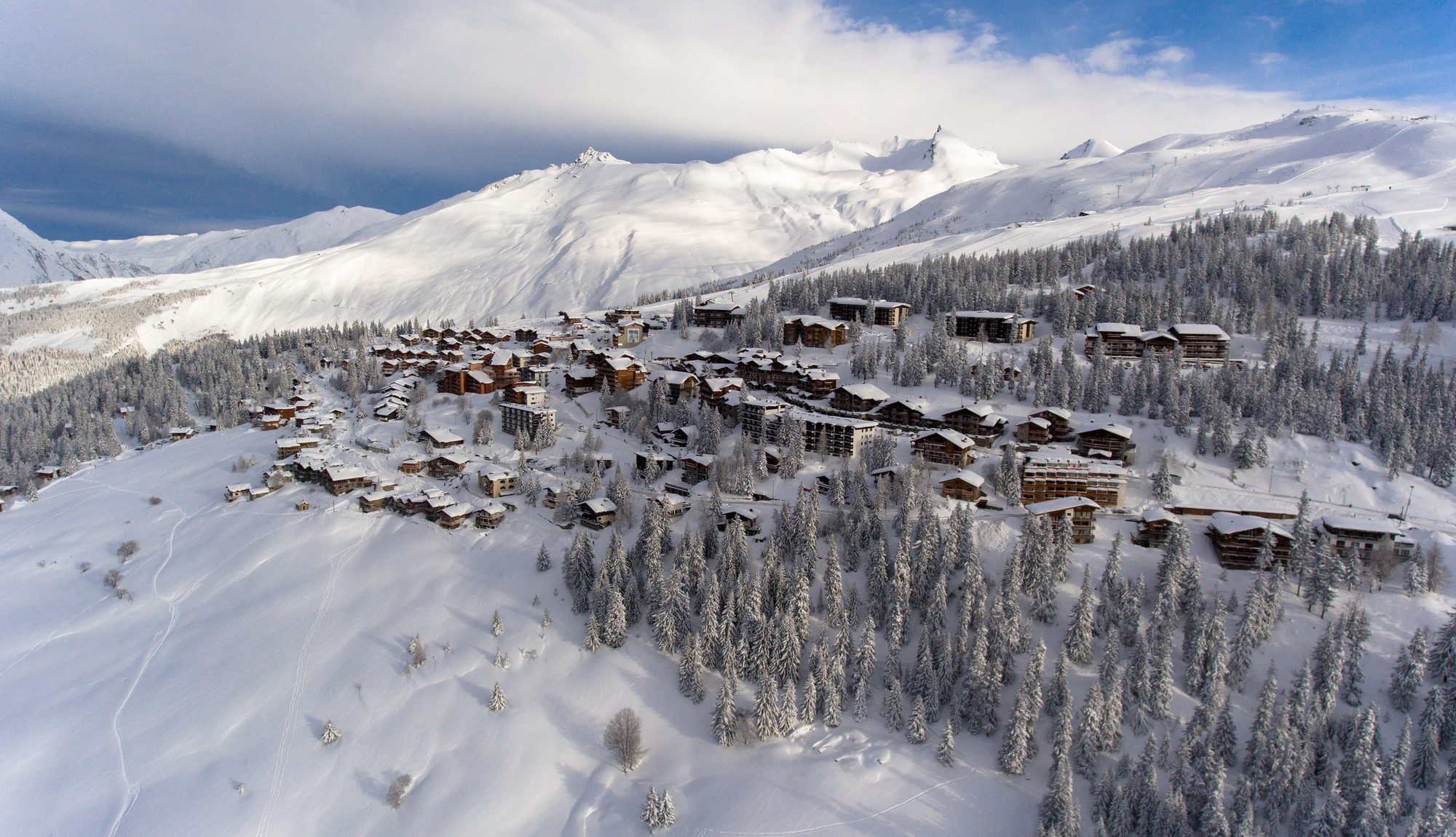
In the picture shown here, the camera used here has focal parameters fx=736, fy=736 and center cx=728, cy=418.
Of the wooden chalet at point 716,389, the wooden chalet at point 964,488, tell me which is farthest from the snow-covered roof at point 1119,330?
the wooden chalet at point 716,389

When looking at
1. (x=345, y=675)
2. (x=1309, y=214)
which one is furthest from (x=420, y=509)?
(x=1309, y=214)

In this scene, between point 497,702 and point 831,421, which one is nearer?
point 497,702

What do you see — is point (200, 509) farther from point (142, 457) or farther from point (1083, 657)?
point (1083, 657)

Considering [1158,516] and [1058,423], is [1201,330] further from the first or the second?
[1158,516]

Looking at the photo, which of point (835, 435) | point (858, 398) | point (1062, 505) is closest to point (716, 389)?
point (858, 398)

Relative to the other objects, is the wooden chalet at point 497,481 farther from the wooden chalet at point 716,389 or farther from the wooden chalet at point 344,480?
the wooden chalet at point 716,389
